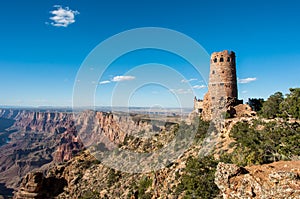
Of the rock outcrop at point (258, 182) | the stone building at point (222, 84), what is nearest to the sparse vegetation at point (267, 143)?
the rock outcrop at point (258, 182)

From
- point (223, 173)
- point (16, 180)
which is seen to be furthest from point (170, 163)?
point (16, 180)

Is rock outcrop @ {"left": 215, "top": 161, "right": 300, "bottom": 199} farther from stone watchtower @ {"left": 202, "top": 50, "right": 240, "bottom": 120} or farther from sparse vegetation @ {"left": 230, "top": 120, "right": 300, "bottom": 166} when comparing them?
stone watchtower @ {"left": 202, "top": 50, "right": 240, "bottom": 120}

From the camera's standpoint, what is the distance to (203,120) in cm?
4769

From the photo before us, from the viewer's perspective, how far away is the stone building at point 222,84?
44.3m

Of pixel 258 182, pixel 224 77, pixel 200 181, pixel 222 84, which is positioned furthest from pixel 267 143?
pixel 224 77

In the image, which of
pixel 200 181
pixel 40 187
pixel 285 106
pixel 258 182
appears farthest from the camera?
pixel 40 187

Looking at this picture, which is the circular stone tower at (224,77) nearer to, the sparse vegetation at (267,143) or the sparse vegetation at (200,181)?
the sparse vegetation at (267,143)

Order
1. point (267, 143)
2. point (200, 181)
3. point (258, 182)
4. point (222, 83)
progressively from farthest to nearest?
point (222, 83), point (267, 143), point (200, 181), point (258, 182)

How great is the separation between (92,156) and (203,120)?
40746 millimetres

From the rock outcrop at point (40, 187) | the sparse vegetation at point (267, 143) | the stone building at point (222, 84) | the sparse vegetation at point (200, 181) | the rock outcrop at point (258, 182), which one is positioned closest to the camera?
the rock outcrop at point (258, 182)

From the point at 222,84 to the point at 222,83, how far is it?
0.19 meters

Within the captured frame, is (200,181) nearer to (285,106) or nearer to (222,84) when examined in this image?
(285,106)

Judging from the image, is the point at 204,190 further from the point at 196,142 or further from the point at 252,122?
the point at 196,142

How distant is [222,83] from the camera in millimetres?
44562
